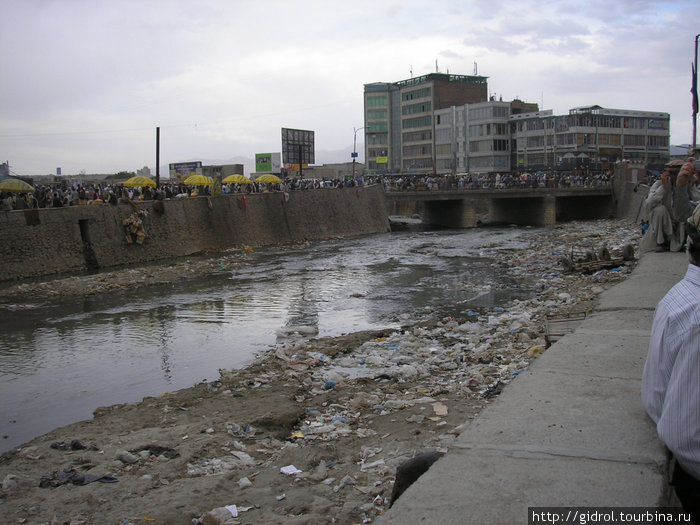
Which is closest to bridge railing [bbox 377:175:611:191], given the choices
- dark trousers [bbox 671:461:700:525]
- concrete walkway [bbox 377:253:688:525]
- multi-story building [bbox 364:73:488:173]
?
multi-story building [bbox 364:73:488:173]

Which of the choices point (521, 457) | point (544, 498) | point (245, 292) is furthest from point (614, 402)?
point (245, 292)

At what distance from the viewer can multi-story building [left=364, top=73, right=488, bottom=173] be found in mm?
88188

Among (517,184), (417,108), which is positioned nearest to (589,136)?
(417,108)

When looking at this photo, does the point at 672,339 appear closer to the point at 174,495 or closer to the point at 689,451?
the point at 689,451

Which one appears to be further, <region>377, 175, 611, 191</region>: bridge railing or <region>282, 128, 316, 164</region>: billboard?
<region>282, 128, 316, 164</region>: billboard

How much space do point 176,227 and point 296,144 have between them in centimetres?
3893

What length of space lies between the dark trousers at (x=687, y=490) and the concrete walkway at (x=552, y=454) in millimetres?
59

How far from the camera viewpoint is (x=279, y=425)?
6.05 m

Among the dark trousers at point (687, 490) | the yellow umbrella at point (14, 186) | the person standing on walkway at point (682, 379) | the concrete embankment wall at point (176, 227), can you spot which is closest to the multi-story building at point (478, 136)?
the concrete embankment wall at point (176, 227)

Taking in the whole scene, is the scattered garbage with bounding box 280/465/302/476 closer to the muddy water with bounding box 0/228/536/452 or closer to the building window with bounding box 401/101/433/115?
the muddy water with bounding box 0/228/536/452

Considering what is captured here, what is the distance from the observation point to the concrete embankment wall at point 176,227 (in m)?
21.8

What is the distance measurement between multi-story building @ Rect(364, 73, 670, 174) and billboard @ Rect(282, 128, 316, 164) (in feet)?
79.6

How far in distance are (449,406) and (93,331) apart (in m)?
9.08

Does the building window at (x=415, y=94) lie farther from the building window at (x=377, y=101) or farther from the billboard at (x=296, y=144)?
the billboard at (x=296, y=144)
